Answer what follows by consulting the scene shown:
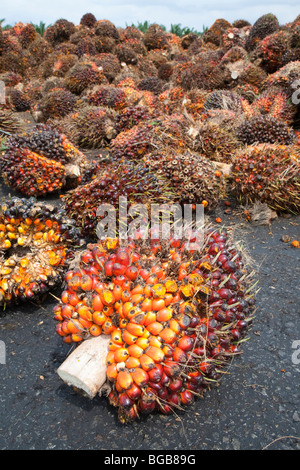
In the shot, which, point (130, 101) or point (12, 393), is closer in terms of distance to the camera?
point (12, 393)

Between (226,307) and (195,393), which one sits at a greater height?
(226,307)

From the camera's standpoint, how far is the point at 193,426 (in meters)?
1.80

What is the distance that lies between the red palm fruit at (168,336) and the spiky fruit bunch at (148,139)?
2.79 metres

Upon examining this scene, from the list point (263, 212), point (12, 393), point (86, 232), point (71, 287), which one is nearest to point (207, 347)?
point (71, 287)

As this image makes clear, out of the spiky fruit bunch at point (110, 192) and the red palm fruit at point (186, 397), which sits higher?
the spiky fruit bunch at point (110, 192)

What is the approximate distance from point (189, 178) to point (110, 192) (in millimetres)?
999

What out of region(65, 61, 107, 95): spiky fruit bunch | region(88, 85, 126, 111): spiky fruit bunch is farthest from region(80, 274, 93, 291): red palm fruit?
region(65, 61, 107, 95): spiky fruit bunch

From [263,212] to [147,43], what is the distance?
41.1 feet

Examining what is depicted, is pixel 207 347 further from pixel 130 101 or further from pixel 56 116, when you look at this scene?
pixel 56 116

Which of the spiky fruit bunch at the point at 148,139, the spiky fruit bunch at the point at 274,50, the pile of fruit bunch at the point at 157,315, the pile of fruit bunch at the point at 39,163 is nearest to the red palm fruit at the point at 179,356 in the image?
the pile of fruit bunch at the point at 157,315

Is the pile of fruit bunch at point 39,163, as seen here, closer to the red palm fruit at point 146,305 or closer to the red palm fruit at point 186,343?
the red palm fruit at point 146,305

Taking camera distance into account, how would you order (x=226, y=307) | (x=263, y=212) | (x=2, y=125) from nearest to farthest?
(x=226, y=307), (x=263, y=212), (x=2, y=125)

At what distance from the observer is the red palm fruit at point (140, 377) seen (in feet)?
5.26

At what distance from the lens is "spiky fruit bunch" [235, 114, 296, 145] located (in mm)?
4637
